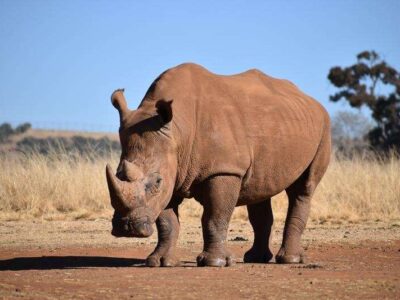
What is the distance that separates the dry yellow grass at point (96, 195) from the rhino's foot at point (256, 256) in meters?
4.81

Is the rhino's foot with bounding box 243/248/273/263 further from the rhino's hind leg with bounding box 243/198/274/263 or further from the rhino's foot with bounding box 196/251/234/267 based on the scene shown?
the rhino's foot with bounding box 196/251/234/267

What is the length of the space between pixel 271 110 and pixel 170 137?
1.50m

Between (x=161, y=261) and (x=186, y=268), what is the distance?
0.41 meters

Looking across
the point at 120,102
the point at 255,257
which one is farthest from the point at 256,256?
the point at 120,102

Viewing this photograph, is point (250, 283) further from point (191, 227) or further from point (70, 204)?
point (70, 204)

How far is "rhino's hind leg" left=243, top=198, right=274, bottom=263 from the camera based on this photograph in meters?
10.0

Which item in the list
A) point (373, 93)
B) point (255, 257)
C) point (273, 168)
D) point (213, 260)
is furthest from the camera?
point (373, 93)

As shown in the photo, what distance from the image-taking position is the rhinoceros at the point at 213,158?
27.5 ft

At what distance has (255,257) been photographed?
393 inches

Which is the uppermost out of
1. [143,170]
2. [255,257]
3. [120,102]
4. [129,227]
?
[120,102]

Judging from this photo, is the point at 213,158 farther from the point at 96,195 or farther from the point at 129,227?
the point at 96,195

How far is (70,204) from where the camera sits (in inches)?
612

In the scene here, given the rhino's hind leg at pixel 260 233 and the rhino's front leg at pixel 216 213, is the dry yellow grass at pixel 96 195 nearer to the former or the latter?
the rhino's hind leg at pixel 260 233

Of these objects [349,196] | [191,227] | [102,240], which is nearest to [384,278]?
[102,240]
